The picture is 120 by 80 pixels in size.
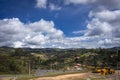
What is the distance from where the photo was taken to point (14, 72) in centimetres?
11538

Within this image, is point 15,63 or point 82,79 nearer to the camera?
point 82,79

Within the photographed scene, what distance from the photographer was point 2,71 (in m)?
115

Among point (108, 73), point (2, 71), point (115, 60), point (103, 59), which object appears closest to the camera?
point (108, 73)

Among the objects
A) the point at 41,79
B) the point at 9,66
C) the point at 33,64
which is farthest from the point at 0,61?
the point at 41,79

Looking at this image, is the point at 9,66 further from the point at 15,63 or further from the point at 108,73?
the point at 108,73

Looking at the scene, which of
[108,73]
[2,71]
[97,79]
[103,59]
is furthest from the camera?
[103,59]

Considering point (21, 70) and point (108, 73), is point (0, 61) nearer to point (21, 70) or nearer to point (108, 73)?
point (21, 70)

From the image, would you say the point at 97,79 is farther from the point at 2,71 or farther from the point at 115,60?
the point at 115,60

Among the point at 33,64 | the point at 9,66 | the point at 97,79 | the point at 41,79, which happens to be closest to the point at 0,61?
the point at 9,66

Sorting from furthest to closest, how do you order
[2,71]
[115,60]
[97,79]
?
[115,60] < [2,71] < [97,79]

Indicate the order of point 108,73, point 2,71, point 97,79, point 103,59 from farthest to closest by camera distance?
point 103,59
point 2,71
point 108,73
point 97,79

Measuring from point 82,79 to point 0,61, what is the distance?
2860 inches

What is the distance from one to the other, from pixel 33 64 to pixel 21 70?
40.7 m

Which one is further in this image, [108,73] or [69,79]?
[108,73]
